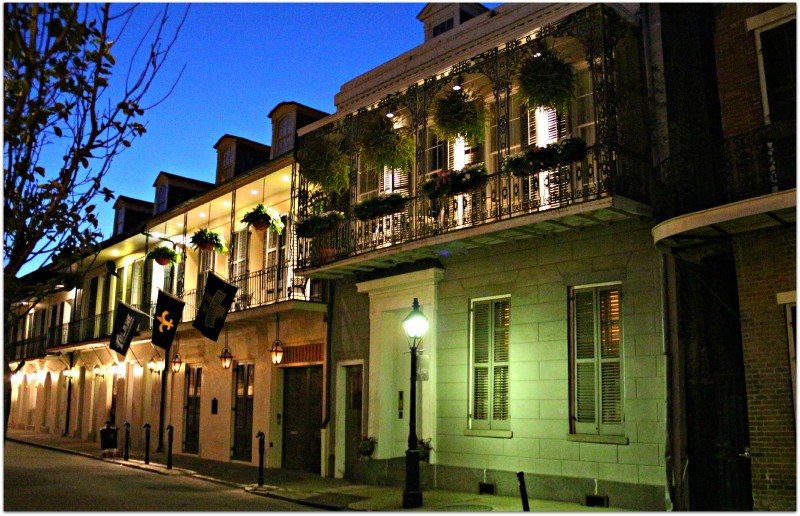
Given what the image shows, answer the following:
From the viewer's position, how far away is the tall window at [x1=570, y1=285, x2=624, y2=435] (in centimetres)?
1138

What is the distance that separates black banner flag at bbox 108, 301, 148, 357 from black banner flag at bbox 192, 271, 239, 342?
4115 millimetres

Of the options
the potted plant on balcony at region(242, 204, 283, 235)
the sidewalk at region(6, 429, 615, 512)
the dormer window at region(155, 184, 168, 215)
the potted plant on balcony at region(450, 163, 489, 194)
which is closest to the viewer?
the sidewalk at region(6, 429, 615, 512)

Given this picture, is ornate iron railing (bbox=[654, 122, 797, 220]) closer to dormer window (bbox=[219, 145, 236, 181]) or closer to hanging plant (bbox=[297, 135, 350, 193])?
hanging plant (bbox=[297, 135, 350, 193])

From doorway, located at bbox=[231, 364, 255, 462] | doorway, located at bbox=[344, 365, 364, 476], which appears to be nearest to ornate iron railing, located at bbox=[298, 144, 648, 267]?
doorway, located at bbox=[344, 365, 364, 476]

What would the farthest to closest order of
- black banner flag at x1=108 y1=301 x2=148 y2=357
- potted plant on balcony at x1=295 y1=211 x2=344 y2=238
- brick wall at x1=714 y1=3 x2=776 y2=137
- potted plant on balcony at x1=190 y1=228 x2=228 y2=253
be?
black banner flag at x1=108 y1=301 x2=148 y2=357 < potted plant on balcony at x1=190 y1=228 x2=228 y2=253 < potted plant on balcony at x1=295 y1=211 x2=344 y2=238 < brick wall at x1=714 y1=3 x2=776 y2=137

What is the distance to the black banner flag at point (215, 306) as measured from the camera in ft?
56.5

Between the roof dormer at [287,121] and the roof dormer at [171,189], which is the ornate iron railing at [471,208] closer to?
the roof dormer at [287,121]

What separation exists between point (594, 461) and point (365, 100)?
26.5 ft

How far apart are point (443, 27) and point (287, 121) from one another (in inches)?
237

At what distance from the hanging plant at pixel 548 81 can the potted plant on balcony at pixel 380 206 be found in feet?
10.5

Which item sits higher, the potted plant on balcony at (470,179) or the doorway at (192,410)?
the potted plant on balcony at (470,179)

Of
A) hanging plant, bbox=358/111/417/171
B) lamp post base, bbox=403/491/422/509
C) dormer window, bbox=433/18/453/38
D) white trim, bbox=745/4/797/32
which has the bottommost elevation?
lamp post base, bbox=403/491/422/509

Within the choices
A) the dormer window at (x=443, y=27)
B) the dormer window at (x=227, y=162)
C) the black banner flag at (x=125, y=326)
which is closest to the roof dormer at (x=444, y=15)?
the dormer window at (x=443, y=27)

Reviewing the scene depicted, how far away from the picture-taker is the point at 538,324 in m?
12.4
